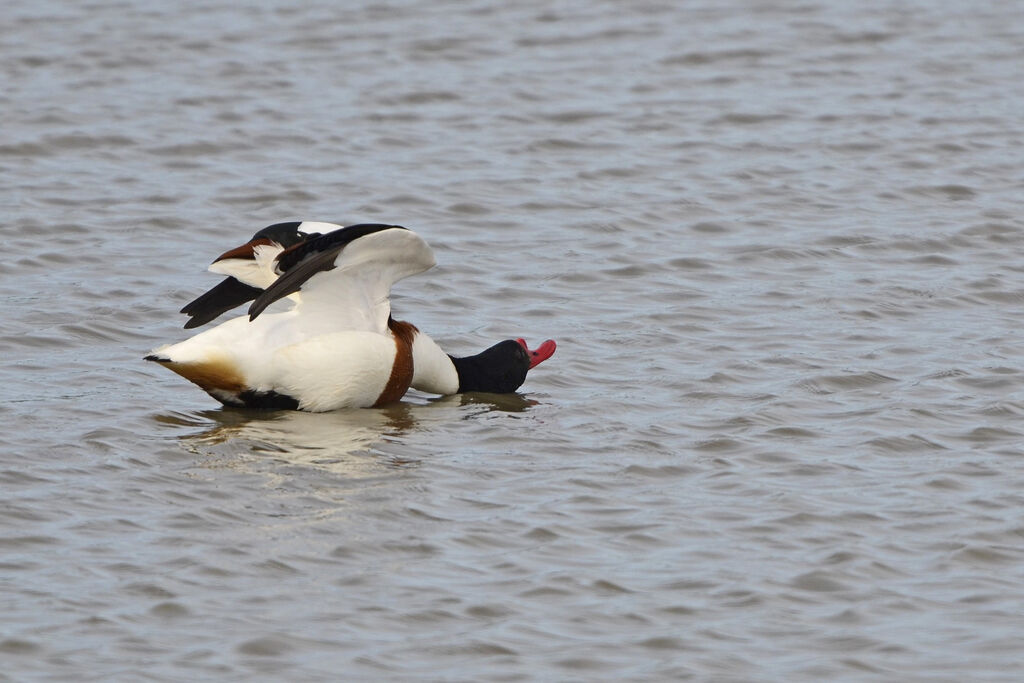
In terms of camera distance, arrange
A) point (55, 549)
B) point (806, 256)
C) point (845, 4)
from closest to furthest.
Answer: point (55, 549)
point (806, 256)
point (845, 4)

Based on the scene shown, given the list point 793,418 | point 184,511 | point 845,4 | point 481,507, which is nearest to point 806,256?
point 793,418

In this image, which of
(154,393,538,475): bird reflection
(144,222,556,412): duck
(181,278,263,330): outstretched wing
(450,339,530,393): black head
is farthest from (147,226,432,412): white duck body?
(450,339,530,393): black head

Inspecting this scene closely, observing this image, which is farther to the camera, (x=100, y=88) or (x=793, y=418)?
(x=100, y=88)

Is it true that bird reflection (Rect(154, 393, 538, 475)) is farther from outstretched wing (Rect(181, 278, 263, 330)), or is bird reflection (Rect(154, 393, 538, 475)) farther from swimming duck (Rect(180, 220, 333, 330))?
swimming duck (Rect(180, 220, 333, 330))

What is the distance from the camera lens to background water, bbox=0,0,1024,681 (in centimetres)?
572

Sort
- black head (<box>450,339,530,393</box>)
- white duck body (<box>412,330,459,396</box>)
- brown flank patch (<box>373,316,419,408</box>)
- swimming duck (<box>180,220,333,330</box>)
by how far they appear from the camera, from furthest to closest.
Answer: black head (<box>450,339,530,393</box>) < white duck body (<box>412,330,459,396</box>) < brown flank patch (<box>373,316,419,408</box>) < swimming duck (<box>180,220,333,330</box>)

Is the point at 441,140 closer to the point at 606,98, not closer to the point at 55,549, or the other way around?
the point at 606,98

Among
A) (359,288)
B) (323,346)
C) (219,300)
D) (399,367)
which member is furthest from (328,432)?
(219,300)

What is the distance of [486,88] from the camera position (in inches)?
592

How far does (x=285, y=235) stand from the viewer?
805 centimetres

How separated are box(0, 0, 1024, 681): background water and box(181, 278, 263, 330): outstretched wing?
1.35ft

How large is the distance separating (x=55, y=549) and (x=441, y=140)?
311 inches

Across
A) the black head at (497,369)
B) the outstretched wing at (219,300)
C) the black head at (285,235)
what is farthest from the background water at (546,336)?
the black head at (285,235)

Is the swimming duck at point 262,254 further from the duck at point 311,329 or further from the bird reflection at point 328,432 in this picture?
the bird reflection at point 328,432
